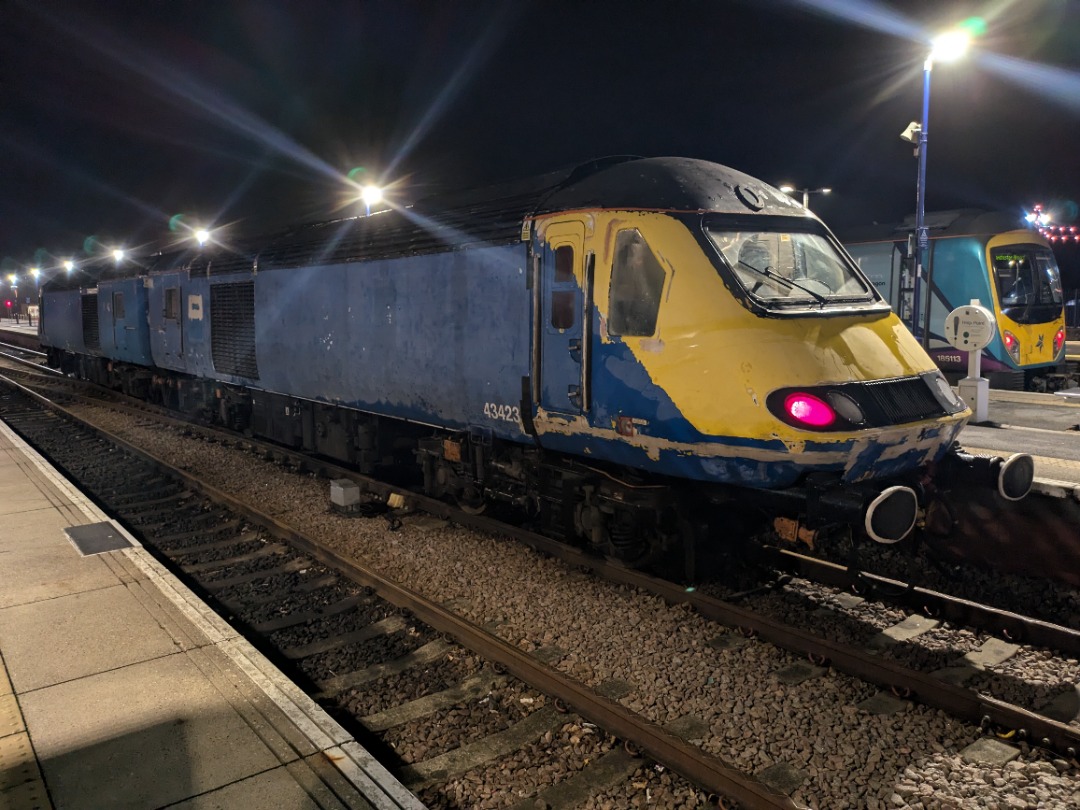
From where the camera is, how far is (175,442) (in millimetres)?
14531

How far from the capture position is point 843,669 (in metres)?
5.47

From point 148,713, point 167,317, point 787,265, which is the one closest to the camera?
point 148,713

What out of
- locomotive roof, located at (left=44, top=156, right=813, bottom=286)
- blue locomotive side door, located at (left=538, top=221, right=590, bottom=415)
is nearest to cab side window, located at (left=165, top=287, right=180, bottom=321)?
locomotive roof, located at (left=44, top=156, right=813, bottom=286)

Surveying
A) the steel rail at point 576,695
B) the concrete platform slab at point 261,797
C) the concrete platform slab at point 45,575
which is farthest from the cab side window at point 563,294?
the concrete platform slab at point 45,575

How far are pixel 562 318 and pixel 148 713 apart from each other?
4.08 metres

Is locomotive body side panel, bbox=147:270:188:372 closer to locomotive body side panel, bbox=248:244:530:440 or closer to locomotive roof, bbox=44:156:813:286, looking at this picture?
locomotive body side panel, bbox=248:244:530:440

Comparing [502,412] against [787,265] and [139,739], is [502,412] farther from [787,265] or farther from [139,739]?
[139,739]

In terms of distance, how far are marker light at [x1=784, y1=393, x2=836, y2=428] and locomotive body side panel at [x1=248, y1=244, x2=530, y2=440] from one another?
101 inches

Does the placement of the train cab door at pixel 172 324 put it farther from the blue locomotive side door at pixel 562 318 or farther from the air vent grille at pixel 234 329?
the blue locomotive side door at pixel 562 318

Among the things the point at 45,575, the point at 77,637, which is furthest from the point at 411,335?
the point at 77,637

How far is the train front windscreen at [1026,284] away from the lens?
17547 millimetres

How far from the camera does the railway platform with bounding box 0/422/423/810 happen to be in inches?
152

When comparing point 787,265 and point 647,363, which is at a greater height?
point 787,265

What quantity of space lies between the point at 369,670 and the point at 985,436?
936 centimetres
